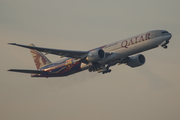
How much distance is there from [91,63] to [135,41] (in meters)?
9.69

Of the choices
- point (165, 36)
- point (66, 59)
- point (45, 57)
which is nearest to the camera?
point (165, 36)

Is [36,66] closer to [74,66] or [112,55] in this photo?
[74,66]

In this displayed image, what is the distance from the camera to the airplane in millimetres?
57062

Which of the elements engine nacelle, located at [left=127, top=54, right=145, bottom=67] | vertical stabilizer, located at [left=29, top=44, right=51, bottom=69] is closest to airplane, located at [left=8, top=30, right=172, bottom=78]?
engine nacelle, located at [left=127, top=54, right=145, bottom=67]

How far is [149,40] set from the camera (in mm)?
57000

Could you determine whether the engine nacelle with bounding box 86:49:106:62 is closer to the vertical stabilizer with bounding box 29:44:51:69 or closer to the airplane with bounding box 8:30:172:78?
the airplane with bounding box 8:30:172:78

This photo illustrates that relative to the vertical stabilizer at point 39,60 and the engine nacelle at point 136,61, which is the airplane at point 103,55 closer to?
the engine nacelle at point 136,61

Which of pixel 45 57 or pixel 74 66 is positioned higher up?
pixel 45 57

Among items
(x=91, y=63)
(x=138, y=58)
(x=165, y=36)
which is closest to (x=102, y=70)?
(x=91, y=63)

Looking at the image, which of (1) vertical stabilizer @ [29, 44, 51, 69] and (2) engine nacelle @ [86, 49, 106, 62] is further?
(1) vertical stabilizer @ [29, 44, 51, 69]

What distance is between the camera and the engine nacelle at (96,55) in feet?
191

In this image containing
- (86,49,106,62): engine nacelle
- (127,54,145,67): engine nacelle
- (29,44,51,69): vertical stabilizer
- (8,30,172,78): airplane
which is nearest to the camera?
(8,30,172,78): airplane

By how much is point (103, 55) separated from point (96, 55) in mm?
→ 1526

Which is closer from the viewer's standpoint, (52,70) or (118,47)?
(118,47)
